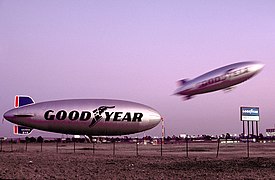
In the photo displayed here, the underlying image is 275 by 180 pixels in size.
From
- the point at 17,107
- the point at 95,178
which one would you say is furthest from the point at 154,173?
the point at 17,107

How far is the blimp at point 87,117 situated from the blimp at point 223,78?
6700 millimetres

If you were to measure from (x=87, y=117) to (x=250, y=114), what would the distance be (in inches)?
Answer: 2005

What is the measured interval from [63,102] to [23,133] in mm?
8594

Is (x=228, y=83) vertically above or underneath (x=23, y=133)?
above

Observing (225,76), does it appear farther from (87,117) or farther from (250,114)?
(250,114)

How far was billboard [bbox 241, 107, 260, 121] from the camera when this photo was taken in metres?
84.3

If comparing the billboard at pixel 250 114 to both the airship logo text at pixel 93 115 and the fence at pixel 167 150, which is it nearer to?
the fence at pixel 167 150

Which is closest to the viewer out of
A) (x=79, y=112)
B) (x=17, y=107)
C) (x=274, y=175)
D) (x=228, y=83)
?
(x=274, y=175)

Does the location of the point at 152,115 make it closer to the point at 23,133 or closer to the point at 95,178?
the point at 23,133

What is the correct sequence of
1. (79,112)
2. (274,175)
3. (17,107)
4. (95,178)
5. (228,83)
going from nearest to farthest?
(95,178), (274,175), (228,83), (79,112), (17,107)

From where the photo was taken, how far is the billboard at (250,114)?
277ft

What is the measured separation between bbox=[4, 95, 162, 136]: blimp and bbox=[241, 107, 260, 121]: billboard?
41168mm

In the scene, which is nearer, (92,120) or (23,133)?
(92,120)

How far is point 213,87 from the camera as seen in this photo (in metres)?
39.2
